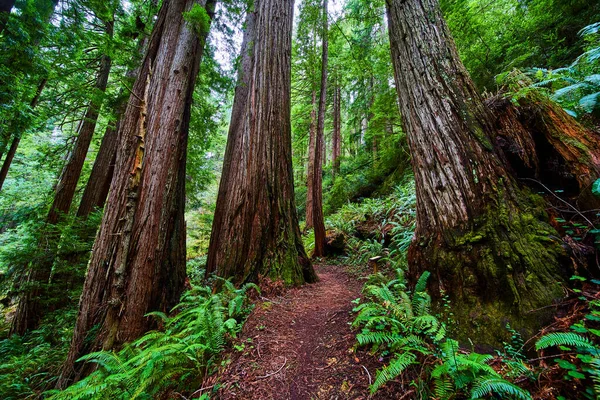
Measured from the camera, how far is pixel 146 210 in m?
3.48

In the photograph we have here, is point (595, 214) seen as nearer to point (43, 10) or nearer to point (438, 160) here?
point (438, 160)

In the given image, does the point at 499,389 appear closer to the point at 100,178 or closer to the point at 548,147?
the point at 548,147

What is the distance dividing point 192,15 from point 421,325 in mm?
5363

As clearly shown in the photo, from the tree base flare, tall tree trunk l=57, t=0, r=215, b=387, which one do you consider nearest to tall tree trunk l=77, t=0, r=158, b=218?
tall tree trunk l=57, t=0, r=215, b=387

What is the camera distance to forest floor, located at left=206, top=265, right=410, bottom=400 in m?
1.67

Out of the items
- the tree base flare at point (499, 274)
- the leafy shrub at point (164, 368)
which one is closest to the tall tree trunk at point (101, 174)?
the leafy shrub at point (164, 368)

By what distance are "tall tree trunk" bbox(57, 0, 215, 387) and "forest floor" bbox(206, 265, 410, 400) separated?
173 cm

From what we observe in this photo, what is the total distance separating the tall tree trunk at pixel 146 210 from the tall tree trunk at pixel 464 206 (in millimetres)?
3537

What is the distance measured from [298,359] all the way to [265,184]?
2627 millimetres

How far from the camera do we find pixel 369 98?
11820mm

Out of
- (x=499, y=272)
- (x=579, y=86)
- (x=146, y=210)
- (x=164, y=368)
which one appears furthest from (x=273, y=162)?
(x=579, y=86)

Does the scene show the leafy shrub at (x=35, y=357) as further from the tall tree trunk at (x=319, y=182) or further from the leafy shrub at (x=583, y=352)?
the tall tree trunk at (x=319, y=182)

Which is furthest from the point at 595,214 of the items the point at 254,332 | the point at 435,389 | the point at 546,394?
the point at 254,332

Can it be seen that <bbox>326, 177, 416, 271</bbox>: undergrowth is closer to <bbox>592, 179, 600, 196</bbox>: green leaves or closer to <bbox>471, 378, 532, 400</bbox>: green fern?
<bbox>592, 179, 600, 196</bbox>: green leaves
